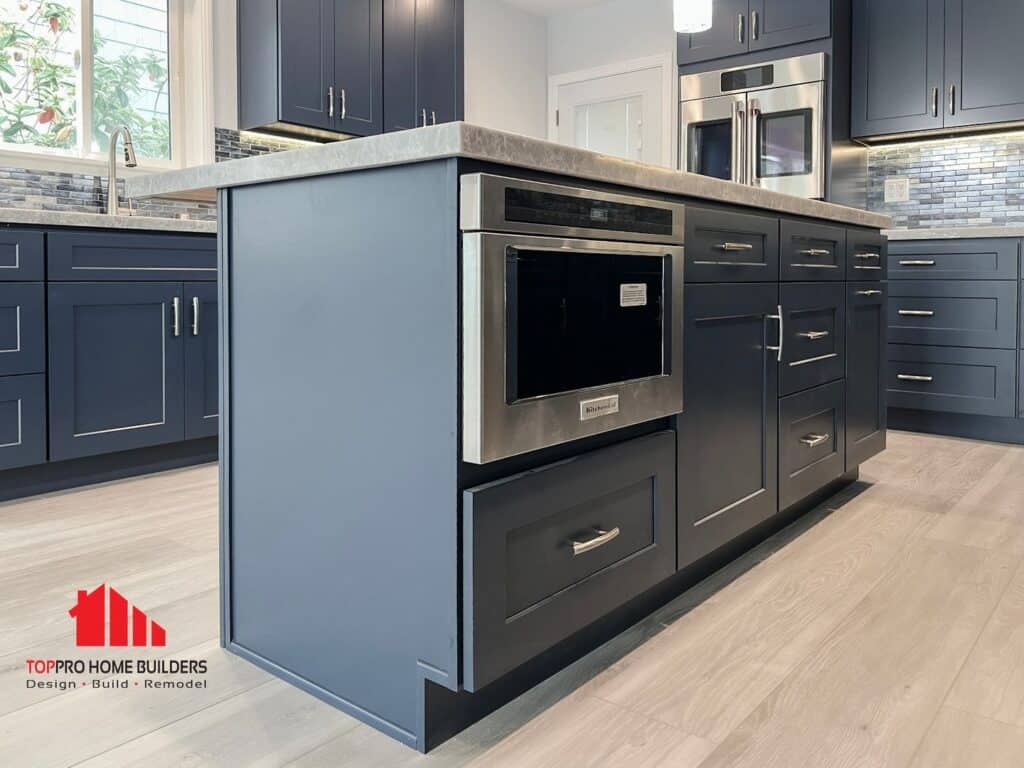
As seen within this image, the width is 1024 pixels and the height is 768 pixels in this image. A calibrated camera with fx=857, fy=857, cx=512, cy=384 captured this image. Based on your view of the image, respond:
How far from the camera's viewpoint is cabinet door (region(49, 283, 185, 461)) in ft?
8.96

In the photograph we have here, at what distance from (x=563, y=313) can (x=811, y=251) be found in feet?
4.18

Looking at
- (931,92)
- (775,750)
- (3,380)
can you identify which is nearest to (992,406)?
(931,92)

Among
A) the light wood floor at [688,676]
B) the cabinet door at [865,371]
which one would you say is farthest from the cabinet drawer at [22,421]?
the cabinet door at [865,371]

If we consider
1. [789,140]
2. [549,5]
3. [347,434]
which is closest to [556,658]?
[347,434]

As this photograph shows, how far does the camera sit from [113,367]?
287 cm

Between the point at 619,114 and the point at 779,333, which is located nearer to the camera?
the point at 779,333

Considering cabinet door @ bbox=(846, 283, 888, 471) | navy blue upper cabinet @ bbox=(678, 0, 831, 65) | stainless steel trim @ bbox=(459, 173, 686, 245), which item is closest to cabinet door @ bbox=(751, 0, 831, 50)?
navy blue upper cabinet @ bbox=(678, 0, 831, 65)

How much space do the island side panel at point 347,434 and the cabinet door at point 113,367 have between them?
149 centimetres

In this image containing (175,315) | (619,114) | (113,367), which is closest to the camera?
(113,367)

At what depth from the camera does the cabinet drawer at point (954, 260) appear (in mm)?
3631

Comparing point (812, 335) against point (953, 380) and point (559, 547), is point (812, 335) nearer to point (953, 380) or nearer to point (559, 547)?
point (559, 547)

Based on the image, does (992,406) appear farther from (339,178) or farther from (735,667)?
(339,178)

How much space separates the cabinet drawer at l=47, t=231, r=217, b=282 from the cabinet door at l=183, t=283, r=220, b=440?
0.07 metres

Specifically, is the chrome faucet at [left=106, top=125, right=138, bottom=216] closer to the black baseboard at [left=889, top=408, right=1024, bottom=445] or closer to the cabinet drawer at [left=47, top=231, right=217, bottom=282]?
the cabinet drawer at [left=47, top=231, right=217, bottom=282]
